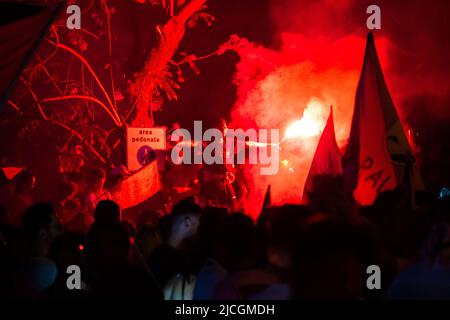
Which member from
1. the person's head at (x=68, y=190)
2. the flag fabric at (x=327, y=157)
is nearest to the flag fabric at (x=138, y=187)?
the person's head at (x=68, y=190)

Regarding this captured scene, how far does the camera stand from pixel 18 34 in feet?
16.9

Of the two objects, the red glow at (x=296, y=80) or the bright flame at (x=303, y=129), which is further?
the red glow at (x=296, y=80)

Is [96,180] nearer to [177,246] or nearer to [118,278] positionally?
[177,246]

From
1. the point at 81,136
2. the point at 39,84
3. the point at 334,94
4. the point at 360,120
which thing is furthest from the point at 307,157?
the point at 360,120

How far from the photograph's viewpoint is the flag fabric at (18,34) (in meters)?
5.05

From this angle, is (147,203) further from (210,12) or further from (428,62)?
(428,62)

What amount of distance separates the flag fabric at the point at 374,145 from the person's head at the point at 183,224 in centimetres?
201

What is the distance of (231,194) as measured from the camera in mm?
10609

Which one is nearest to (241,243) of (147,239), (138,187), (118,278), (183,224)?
(118,278)

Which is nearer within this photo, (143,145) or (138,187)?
(138,187)

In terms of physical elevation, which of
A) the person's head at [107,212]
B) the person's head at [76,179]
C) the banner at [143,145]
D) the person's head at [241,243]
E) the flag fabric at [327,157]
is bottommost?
the person's head at [241,243]

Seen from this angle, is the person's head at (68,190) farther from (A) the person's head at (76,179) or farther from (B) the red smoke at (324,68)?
A: (B) the red smoke at (324,68)

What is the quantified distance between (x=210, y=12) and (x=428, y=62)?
13.6 ft

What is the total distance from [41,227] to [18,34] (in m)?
1.47
